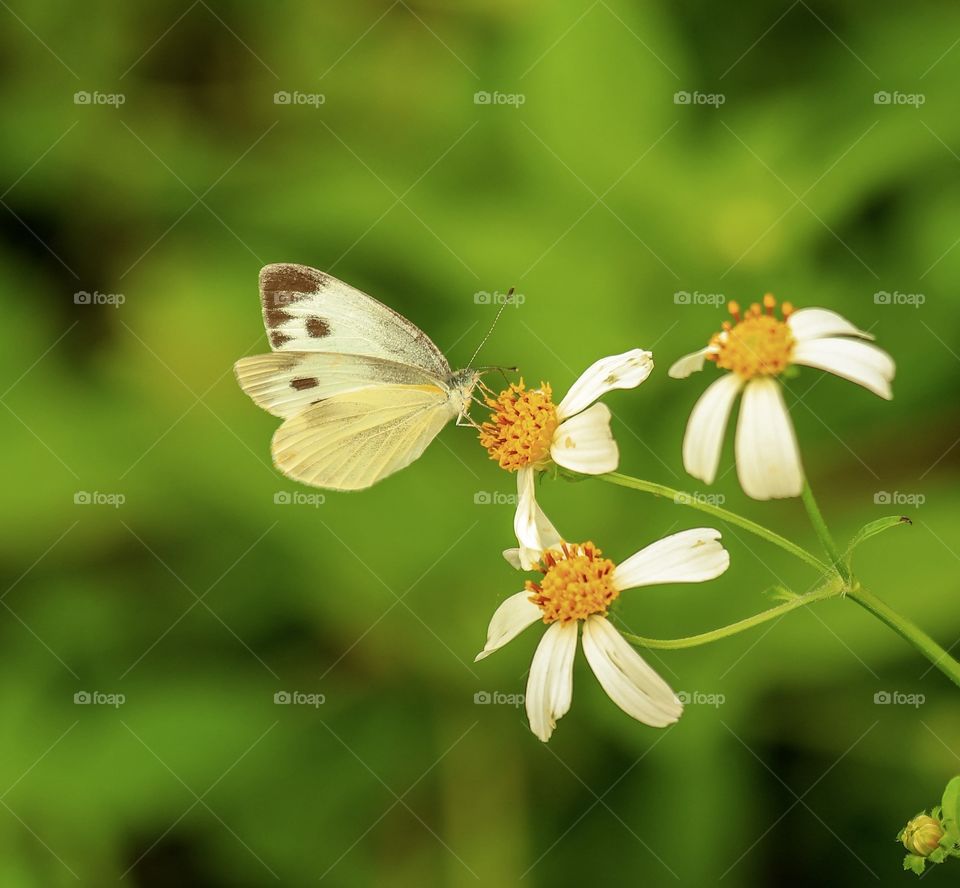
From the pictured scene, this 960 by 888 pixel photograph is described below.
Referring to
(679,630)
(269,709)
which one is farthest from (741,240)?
(269,709)

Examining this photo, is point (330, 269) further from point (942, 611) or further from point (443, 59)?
point (942, 611)

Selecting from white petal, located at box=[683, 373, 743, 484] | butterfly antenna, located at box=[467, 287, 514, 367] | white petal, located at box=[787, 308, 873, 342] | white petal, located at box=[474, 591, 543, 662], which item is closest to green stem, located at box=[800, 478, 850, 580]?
white petal, located at box=[683, 373, 743, 484]

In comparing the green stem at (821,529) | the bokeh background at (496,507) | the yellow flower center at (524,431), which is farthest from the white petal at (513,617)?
the bokeh background at (496,507)

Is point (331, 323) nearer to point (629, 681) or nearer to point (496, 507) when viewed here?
point (496, 507)

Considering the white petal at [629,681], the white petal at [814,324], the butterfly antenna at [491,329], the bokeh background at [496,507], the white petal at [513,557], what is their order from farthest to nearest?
the butterfly antenna at [491,329] < the bokeh background at [496,507] < the white petal at [513,557] < the white petal at [629,681] < the white petal at [814,324]

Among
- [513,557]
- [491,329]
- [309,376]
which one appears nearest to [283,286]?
[309,376]

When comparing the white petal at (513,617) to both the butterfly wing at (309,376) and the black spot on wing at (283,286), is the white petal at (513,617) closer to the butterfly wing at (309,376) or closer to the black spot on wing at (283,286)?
the butterfly wing at (309,376)
